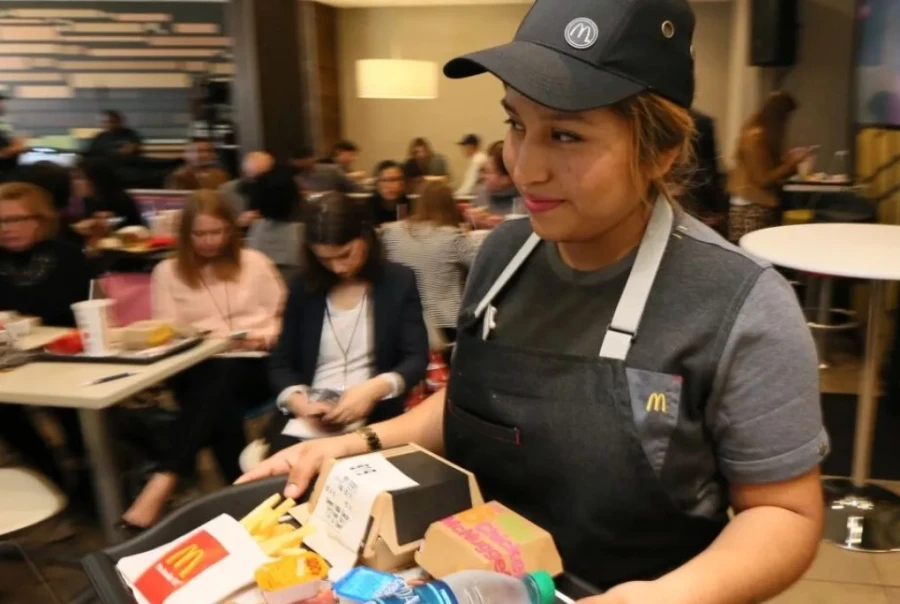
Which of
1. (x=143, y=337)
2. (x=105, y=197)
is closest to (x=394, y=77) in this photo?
(x=105, y=197)

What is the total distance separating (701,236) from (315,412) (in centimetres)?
150

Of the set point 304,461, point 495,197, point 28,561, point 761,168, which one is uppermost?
point 761,168

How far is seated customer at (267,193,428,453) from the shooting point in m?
2.34

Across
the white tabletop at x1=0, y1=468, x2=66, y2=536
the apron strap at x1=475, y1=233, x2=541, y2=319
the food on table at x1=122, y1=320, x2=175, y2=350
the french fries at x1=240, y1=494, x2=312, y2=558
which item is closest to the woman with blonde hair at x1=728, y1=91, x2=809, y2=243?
the food on table at x1=122, y1=320, x2=175, y2=350

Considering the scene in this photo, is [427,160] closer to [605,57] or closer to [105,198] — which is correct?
[105,198]

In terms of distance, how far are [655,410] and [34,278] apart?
2.74 m

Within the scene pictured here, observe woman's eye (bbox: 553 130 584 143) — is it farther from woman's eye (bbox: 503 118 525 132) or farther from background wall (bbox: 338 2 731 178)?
background wall (bbox: 338 2 731 178)

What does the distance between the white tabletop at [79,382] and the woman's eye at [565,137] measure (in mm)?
1608

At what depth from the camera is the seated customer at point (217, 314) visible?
270 centimetres

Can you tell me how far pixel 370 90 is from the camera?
5562mm

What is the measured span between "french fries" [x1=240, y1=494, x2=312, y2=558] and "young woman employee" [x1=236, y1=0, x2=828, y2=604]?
0.80 ft

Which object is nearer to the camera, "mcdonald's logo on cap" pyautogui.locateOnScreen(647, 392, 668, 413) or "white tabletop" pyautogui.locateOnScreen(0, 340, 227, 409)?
"mcdonald's logo on cap" pyautogui.locateOnScreen(647, 392, 668, 413)

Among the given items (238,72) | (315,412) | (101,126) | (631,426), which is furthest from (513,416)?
(101,126)

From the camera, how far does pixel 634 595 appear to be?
0.70m
